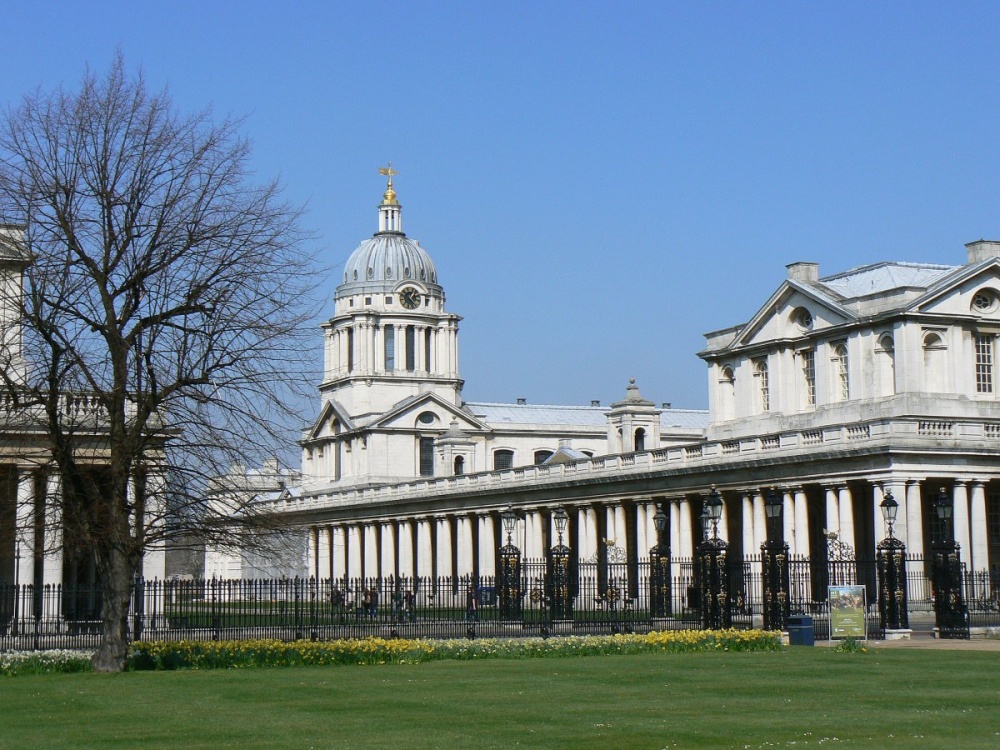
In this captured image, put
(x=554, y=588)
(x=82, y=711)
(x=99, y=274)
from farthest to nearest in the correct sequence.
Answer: (x=554, y=588), (x=99, y=274), (x=82, y=711)

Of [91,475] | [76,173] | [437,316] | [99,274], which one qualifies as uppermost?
[437,316]

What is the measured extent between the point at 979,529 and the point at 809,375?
14978mm

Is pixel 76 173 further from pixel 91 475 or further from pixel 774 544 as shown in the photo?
pixel 774 544

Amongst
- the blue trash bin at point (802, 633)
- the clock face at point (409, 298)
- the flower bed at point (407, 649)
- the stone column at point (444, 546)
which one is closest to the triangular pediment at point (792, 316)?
the stone column at point (444, 546)

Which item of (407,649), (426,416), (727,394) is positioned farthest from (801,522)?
(426,416)

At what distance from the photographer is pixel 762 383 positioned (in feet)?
262

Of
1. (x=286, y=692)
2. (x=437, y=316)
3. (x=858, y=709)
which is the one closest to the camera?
(x=858, y=709)

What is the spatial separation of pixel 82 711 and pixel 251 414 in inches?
351

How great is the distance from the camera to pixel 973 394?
70.8m

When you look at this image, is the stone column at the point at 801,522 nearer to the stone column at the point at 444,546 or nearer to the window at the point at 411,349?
the stone column at the point at 444,546

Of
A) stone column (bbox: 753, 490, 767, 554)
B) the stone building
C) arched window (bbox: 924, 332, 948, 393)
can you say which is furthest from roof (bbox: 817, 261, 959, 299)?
stone column (bbox: 753, 490, 767, 554)

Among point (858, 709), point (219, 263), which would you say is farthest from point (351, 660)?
point (858, 709)

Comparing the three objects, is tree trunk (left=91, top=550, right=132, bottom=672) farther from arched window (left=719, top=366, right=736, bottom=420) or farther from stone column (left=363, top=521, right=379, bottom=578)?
stone column (left=363, top=521, right=379, bottom=578)

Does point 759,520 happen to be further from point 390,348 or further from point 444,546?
point 390,348
